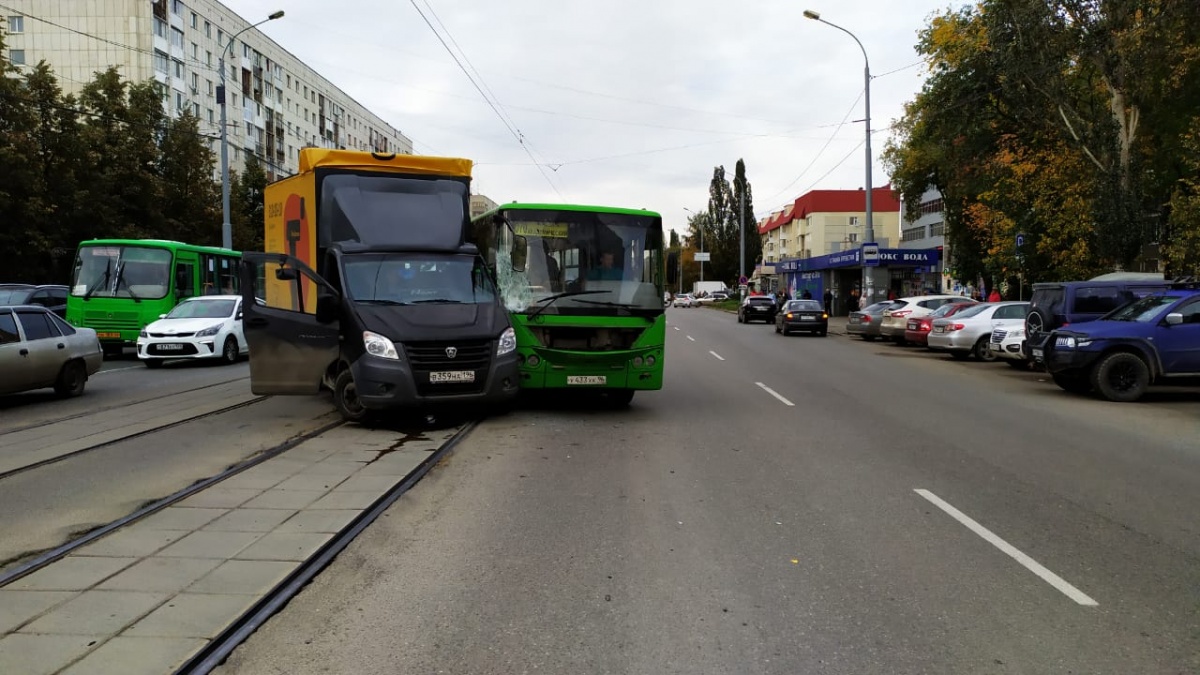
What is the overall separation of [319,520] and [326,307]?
448cm

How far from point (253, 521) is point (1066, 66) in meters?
24.5

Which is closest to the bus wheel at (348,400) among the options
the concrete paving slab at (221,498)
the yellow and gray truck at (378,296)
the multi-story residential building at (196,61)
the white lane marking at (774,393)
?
the yellow and gray truck at (378,296)

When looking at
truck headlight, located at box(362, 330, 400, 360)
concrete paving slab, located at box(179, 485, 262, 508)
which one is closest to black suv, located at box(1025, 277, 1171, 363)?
truck headlight, located at box(362, 330, 400, 360)

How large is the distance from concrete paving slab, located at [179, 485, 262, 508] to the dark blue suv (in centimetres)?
1180

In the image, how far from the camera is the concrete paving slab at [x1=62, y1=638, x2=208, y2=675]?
340 cm

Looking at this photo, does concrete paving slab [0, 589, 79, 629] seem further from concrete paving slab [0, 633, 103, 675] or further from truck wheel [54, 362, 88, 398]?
truck wheel [54, 362, 88, 398]

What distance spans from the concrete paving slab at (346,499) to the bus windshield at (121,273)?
16.7m

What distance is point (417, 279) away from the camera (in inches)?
408

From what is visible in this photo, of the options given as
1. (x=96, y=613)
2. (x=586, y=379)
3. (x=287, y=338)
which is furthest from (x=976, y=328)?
(x=96, y=613)

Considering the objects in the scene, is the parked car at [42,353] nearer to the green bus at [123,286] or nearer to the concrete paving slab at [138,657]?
the green bus at [123,286]

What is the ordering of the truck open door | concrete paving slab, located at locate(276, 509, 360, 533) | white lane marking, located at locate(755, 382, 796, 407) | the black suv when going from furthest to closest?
the black suv
white lane marking, located at locate(755, 382, 796, 407)
the truck open door
concrete paving slab, located at locate(276, 509, 360, 533)

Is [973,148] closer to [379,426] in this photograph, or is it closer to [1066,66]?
[1066,66]

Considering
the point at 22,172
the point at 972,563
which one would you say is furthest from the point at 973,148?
the point at 22,172

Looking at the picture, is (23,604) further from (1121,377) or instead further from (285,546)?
(1121,377)
